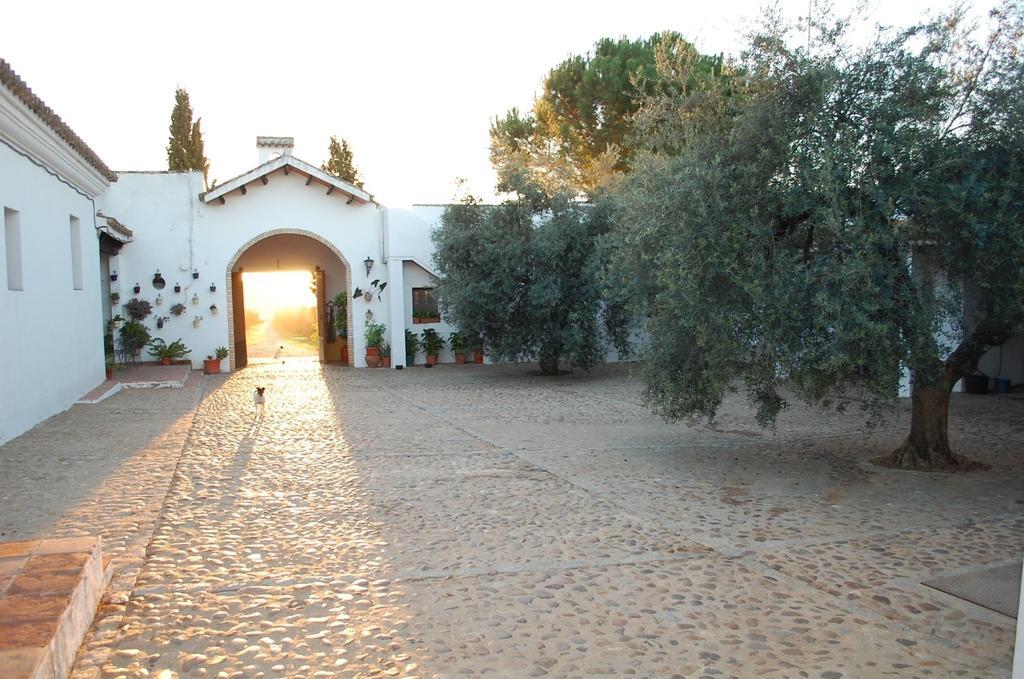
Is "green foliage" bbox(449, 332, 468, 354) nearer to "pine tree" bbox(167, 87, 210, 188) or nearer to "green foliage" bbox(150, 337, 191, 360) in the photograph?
"green foliage" bbox(150, 337, 191, 360)

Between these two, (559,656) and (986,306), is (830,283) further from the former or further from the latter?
(559,656)

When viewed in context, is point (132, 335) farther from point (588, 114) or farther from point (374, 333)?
point (588, 114)

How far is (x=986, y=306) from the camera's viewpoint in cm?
609

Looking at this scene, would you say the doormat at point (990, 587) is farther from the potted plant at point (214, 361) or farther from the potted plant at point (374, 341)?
the potted plant at point (214, 361)

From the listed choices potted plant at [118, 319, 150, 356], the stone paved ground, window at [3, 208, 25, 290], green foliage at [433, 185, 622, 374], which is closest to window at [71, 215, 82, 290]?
window at [3, 208, 25, 290]

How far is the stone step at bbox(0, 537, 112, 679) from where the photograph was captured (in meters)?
2.84

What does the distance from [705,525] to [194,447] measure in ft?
18.5

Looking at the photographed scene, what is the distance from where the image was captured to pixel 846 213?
574 cm

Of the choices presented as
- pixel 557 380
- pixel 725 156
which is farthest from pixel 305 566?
pixel 557 380

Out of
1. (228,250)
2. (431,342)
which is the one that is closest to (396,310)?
(431,342)

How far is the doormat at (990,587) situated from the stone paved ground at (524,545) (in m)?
0.12

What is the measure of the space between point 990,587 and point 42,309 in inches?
410

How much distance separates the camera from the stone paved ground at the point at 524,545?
345 centimetres

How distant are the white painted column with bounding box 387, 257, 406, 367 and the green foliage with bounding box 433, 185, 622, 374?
338 centimetres
